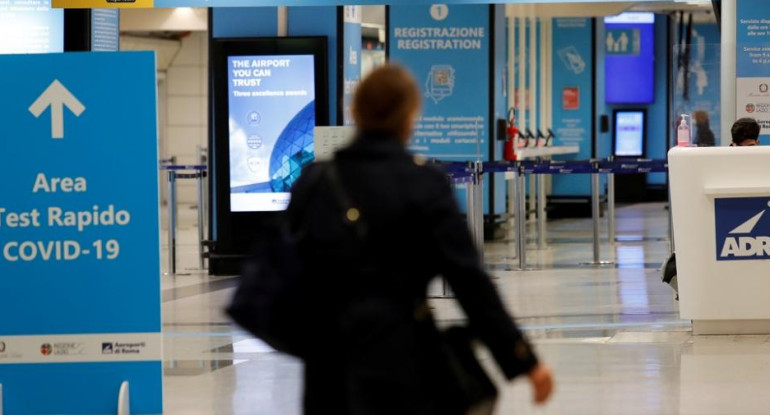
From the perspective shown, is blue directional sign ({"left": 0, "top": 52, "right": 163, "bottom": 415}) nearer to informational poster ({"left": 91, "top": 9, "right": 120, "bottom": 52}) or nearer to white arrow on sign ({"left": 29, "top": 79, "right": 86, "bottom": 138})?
white arrow on sign ({"left": 29, "top": 79, "right": 86, "bottom": 138})

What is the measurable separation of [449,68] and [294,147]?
4.22 metres

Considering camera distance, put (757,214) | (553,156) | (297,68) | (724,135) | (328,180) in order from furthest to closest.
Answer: (553,156) < (297,68) < (724,135) < (757,214) < (328,180)

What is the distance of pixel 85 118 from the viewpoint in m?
5.25

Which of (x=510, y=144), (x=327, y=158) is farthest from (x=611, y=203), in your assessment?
(x=327, y=158)

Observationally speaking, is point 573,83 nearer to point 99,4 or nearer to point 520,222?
point 520,222

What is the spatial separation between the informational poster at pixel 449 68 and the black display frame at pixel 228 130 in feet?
12.4

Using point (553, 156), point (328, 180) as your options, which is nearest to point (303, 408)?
point (328, 180)

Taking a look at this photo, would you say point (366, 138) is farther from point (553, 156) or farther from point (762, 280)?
point (553, 156)

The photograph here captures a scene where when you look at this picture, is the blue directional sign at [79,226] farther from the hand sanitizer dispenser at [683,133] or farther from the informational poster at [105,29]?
the hand sanitizer dispenser at [683,133]

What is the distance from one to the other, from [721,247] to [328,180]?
4.85 m

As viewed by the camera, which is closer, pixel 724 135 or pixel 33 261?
pixel 33 261

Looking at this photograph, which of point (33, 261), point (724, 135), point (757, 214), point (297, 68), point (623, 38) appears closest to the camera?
point (33, 261)

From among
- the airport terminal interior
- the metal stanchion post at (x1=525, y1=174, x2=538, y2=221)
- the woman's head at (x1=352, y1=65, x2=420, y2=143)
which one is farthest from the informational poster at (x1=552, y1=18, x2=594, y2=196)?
the woman's head at (x1=352, y1=65, x2=420, y2=143)

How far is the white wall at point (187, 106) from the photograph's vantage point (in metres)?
25.9
